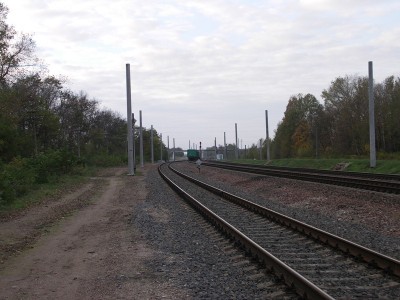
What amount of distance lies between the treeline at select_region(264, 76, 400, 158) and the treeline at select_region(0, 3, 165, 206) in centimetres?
3441

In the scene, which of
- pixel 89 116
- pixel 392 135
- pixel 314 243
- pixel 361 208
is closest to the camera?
pixel 314 243

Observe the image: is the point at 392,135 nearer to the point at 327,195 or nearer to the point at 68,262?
the point at 327,195

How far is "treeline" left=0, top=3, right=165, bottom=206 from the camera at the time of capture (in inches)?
1071

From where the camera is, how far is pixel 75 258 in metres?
9.38

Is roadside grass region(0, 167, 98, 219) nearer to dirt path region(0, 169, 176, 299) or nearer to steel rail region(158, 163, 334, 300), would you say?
dirt path region(0, 169, 176, 299)

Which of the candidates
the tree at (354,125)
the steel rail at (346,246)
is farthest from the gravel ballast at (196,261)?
the tree at (354,125)

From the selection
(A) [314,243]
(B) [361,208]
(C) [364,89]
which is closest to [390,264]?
(A) [314,243]

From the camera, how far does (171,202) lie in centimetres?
1964

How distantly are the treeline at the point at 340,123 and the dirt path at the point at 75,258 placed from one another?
4298cm

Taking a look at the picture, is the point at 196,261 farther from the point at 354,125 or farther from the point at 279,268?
the point at 354,125

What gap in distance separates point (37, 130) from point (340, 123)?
143 ft

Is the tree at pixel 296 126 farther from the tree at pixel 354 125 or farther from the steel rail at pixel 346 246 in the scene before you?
the steel rail at pixel 346 246

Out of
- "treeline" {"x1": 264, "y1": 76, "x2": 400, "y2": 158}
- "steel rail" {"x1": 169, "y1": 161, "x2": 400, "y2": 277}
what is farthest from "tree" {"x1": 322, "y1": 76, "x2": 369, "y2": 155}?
"steel rail" {"x1": 169, "y1": 161, "x2": 400, "y2": 277}

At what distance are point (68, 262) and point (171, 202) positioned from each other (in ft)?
35.1
